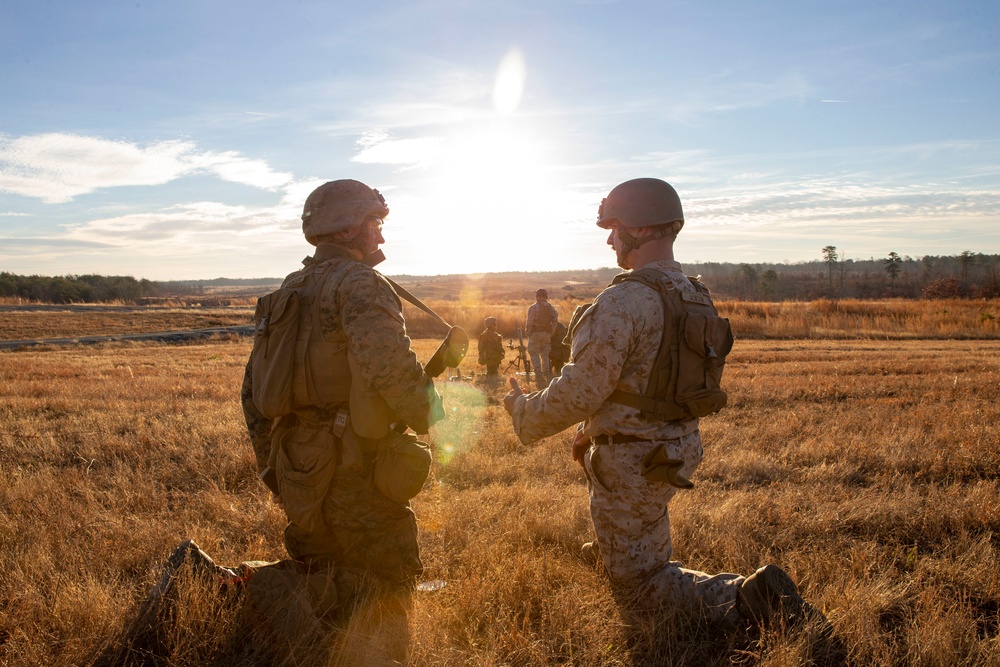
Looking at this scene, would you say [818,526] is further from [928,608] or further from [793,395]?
[793,395]

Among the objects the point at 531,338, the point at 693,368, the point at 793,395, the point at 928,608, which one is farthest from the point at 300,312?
the point at 531,338

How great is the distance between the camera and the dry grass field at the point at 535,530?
10.2ft

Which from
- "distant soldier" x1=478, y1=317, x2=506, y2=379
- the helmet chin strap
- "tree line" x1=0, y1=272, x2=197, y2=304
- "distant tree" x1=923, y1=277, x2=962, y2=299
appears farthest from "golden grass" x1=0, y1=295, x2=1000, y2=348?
"distant tree" x1=923, y1=277, x2=962, y2=299

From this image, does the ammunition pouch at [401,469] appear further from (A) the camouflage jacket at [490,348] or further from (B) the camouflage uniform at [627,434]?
(A) the camouflage jacket at [490,348]

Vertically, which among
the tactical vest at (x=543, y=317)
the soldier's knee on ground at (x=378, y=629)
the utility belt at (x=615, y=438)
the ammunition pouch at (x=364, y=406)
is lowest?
the soldier's knee on ground at (x=378, y=629)

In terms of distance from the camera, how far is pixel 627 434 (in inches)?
135

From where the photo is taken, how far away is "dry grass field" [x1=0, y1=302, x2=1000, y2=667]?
310 centimetres

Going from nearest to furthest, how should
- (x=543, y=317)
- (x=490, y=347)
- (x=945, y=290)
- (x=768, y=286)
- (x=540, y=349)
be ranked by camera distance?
1. (x=543, y=317)
2. (x=540, y=349)
3. (x=490, y=347)
4. (x=945, y=290)
5. (x=768, y=286)

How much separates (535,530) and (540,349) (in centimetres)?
955

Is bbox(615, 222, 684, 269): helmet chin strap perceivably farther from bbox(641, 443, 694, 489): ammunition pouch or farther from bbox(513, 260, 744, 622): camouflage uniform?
bbox(641, 443, 694, 489): ammunition pouch

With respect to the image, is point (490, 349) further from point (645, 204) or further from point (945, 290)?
point (945, 290)

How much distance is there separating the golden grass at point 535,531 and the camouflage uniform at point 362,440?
1.22 ft

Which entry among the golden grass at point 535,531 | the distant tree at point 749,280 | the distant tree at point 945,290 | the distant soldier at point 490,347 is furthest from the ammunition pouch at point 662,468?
the distant tree at point 749,280

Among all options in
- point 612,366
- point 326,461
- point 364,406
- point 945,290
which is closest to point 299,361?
point 364,406
